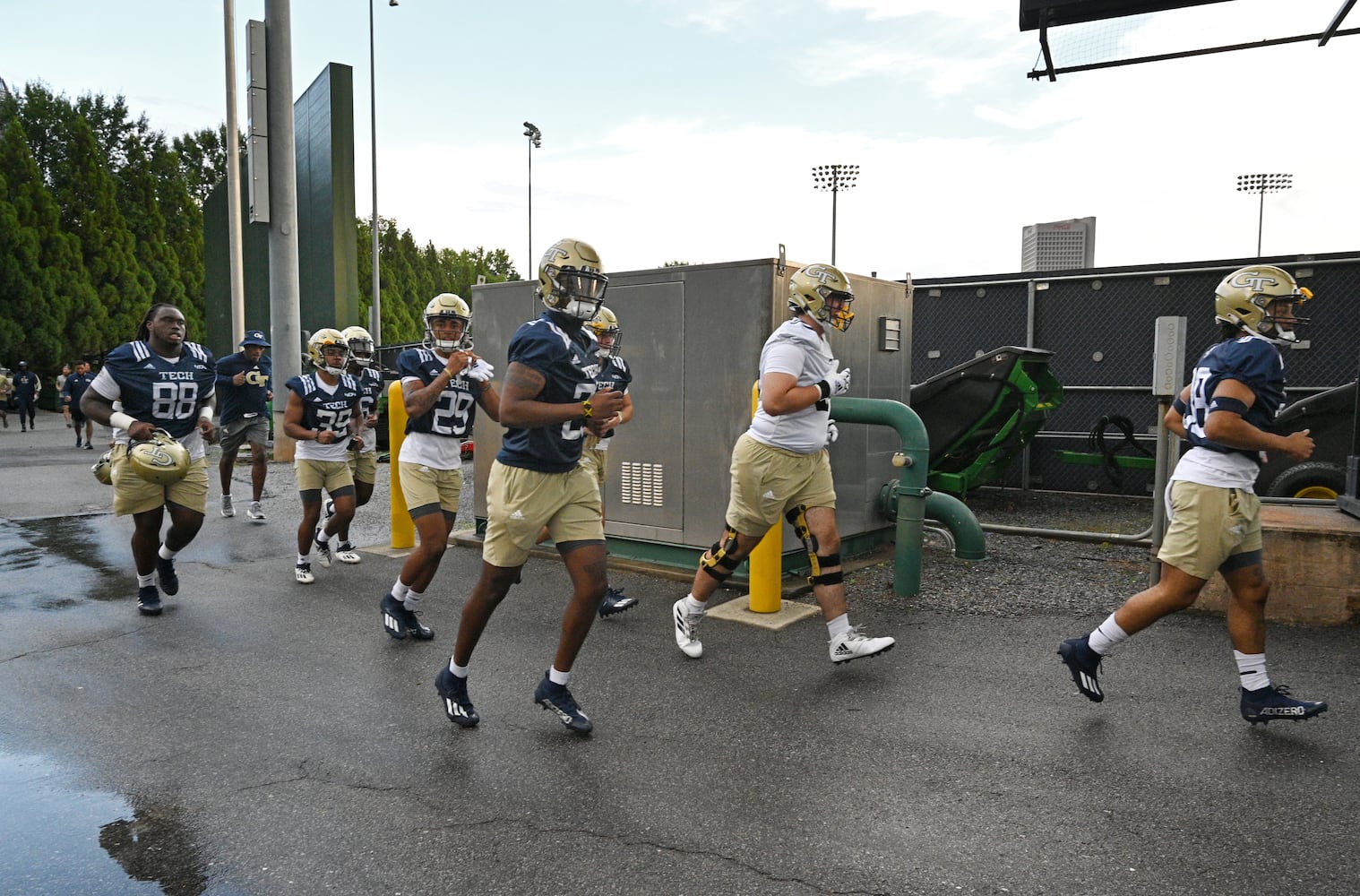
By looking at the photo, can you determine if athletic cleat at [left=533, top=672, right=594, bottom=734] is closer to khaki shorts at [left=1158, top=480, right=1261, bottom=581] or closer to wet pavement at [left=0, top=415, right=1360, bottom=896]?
wet pavement at [left=0, top=415, right=1360, bottom=896]

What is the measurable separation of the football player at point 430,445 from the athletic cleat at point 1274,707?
4.15m

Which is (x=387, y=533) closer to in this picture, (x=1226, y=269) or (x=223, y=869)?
(x=223, y=869)

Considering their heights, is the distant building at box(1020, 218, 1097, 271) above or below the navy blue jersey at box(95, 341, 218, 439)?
above

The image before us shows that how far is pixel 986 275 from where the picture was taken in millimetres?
12094

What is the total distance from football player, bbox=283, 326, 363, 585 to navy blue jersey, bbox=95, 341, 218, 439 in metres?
0.86

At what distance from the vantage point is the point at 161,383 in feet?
20.4

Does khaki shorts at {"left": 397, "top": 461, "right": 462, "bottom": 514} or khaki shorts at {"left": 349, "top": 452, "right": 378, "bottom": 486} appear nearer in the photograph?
khaki shorts at {"left": 397, "top": 461, "right": 462, "bottom": 514}

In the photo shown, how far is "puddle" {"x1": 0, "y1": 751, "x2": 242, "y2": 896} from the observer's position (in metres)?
2.98

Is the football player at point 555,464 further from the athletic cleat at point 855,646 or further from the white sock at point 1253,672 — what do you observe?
the white sock at point 1253,672

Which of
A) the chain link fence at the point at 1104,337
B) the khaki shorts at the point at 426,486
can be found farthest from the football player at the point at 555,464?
the chain link fence at the point at 1104,337

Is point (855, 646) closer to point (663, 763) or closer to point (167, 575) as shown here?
point (663, 763)

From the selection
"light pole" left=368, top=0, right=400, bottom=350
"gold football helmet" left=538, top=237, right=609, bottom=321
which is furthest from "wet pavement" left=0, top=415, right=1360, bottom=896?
"light pole" left=368, top=0, right=400, bottom=350

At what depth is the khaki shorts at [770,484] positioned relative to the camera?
512 centimetres

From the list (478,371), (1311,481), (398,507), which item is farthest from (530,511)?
(1311,481)
